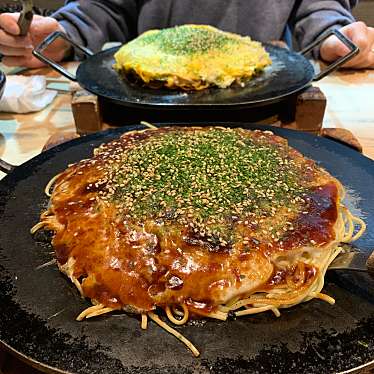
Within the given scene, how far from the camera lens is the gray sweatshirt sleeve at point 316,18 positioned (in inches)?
163

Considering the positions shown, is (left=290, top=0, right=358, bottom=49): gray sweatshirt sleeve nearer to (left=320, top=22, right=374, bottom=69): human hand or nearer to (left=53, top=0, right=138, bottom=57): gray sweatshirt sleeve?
(left=320, top=22, right=374, bottom=69): human hand

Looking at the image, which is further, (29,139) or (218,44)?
(218,44)

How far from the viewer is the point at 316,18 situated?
14.1ft

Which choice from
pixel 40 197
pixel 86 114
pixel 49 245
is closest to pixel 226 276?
pixel 49 245

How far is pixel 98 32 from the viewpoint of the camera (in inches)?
171

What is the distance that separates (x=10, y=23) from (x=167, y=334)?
324cm

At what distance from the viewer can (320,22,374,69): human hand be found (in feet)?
12.0

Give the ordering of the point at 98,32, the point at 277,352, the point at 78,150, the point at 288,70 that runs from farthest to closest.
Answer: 1. the point at 98,32
2. the point at 288,70
3. the point at 78,150
4. the point at 277,352

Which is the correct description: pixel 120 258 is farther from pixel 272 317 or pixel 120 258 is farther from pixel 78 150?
pixel 78 150

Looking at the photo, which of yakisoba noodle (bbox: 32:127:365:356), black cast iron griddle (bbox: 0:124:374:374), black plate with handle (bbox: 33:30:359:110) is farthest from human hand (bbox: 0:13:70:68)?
black cast iron griddle (bbox: 0:124:374:374)

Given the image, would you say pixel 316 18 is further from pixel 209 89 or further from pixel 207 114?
pixel 207 114

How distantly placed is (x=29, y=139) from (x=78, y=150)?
87 centimetres

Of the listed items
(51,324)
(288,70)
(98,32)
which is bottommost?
(98,32)

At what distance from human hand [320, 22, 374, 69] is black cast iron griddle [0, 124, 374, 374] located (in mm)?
2589
